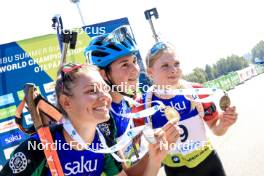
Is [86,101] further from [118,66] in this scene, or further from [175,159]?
[175,159]

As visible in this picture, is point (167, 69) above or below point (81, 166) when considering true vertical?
above

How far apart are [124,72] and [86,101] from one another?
780mm

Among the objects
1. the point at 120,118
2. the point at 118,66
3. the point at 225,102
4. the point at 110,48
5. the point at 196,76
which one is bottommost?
the point at 225,102

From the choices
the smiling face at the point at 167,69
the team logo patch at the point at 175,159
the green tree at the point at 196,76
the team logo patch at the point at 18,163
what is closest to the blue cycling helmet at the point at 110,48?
the smiling face at the point at 167,69

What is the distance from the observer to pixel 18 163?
1.87m

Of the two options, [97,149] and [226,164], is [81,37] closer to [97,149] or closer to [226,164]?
[226,164]

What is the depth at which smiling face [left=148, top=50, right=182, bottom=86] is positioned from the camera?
10.0 feet

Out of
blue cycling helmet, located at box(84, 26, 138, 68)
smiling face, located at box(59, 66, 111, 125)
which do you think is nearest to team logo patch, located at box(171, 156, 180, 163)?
blue cycling helmet, located at box(84, 26, 138, 68)

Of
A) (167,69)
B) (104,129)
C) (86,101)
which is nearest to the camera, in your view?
(86,101)

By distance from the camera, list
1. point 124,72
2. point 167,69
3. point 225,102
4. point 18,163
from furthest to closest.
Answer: point 167,69 < point 124,72 < point 225,102 < point 18,163

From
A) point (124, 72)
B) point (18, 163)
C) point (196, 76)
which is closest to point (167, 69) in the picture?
point (124, 72)

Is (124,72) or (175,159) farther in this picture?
(175,159)

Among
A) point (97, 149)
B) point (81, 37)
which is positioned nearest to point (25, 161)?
point (97, 149)

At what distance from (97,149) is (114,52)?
0.93 metres
